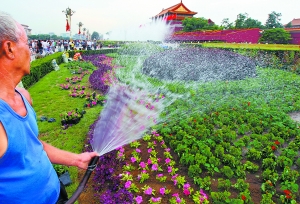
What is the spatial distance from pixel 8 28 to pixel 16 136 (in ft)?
2.08

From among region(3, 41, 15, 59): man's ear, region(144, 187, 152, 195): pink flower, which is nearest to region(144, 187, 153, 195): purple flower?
region(144, 187, 152, 195): pink flower

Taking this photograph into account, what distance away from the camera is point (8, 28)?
4.40ft

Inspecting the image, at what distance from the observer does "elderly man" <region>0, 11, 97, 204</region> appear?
1251 millimetres

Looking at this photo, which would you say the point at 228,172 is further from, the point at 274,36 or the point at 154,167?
the point at 274,36

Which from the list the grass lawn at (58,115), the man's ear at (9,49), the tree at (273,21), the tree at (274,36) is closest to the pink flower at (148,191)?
the grass lawn at (58,115)

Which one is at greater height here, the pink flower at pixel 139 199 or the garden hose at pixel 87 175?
the garden hose at pixel 87 175

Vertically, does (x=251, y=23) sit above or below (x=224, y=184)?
above

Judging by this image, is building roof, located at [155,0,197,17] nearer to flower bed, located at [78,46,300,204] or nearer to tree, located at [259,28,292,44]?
tree, located at [259,28,292,44]

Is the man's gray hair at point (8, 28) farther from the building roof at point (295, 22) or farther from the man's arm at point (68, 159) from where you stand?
the building roof at point (295, 22)

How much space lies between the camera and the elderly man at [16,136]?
1251 mm

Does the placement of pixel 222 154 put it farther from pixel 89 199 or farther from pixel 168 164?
pixel 89 199

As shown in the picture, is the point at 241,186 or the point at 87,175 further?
the point at 241,186

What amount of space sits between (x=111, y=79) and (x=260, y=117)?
8353mm

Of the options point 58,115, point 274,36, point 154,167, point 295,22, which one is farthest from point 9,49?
point 295,22
